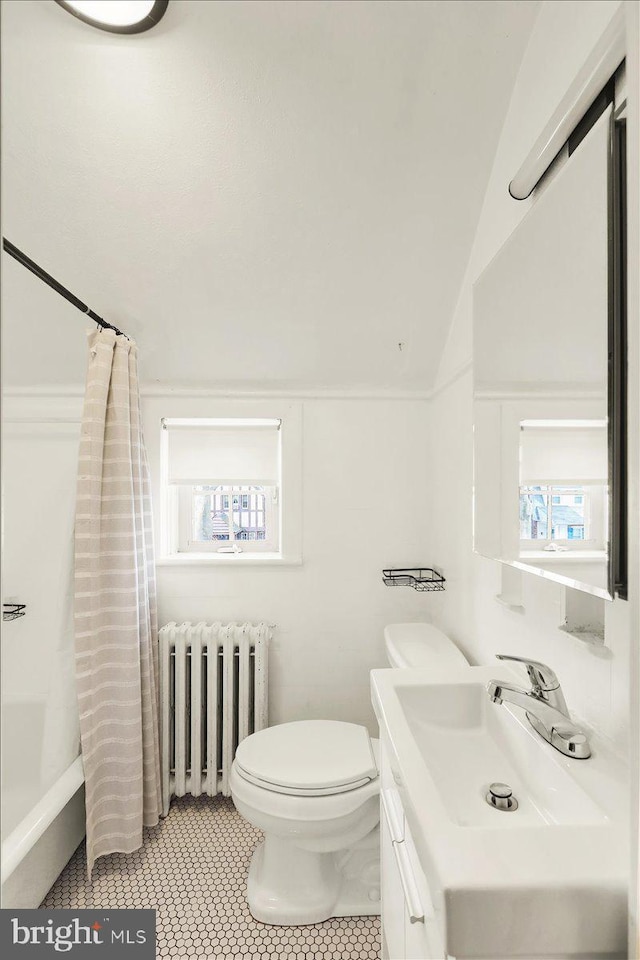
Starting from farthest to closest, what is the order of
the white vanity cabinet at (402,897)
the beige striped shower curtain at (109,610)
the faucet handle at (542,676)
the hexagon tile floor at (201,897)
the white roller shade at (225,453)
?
the white roller shade at (225,453) < the beige striped shower curtain at (109,610) < the hexagon tile floor at (201,897) < the faucet handle at (542,676) < the white vanity cabinet at (402,897)

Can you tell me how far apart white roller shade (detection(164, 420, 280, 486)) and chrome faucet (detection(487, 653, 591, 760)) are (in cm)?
154

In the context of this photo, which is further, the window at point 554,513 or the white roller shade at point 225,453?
the white roller shade at point 225,453

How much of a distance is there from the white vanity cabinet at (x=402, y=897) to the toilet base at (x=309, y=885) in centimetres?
35

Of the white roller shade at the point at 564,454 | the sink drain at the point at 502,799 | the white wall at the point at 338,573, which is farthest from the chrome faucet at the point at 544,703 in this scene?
the white wall at the point at 338,573

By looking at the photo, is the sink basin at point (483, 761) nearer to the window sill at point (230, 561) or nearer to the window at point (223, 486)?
the window sill at point (230, 561)

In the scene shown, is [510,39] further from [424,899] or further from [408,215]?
[424,899]

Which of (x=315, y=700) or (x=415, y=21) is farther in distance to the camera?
Answer: (x=315, y=700)

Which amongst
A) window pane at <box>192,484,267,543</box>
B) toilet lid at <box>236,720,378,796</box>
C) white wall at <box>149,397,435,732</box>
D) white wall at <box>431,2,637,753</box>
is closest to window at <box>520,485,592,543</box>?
white wall at <box>431,2,637,753</box>

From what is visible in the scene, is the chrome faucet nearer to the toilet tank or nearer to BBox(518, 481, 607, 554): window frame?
BBox(518, 481, 607, 554): window frame

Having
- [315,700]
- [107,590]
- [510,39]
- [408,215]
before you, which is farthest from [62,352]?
[315,700]

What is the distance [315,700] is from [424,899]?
4.93 feet

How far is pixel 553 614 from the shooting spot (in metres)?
1.18

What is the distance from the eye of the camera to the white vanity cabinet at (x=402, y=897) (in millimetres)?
766

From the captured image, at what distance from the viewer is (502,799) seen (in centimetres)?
95
